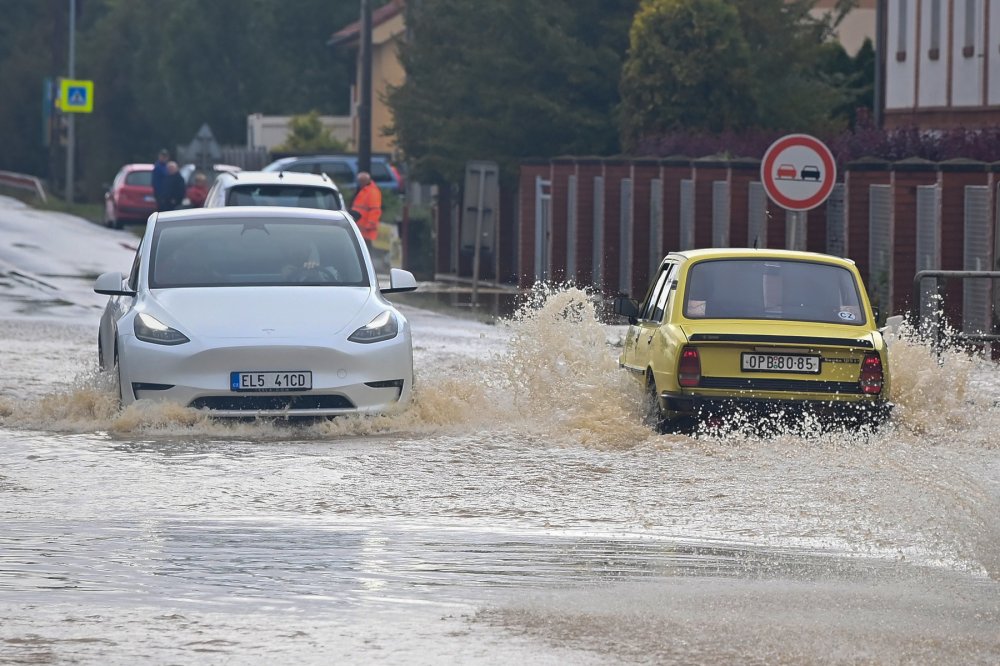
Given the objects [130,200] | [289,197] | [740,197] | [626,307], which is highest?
[130,200]

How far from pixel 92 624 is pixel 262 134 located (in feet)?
242

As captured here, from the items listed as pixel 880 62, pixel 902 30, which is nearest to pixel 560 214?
pixel 880 62

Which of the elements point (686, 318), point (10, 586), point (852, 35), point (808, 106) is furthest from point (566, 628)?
point (852, 35)

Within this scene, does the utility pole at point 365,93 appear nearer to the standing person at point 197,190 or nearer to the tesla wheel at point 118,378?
the standing person at point 197,190

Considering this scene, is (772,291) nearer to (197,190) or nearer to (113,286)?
(113,286)

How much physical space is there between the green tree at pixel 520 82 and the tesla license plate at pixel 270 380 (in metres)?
24.3

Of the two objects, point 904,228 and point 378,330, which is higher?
point 904,228

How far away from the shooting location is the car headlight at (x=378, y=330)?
13.7m

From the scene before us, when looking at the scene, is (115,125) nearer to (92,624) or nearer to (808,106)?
(808,106)

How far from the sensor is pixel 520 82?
38062 mm

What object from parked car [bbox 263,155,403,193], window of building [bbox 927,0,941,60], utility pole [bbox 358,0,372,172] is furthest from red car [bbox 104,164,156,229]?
window of building [bbox 927,0,941,60]

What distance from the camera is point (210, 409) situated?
13.4 meters

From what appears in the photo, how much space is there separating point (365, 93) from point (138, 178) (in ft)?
43.5

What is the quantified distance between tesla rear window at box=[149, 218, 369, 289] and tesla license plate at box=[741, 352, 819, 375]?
2.88 m
